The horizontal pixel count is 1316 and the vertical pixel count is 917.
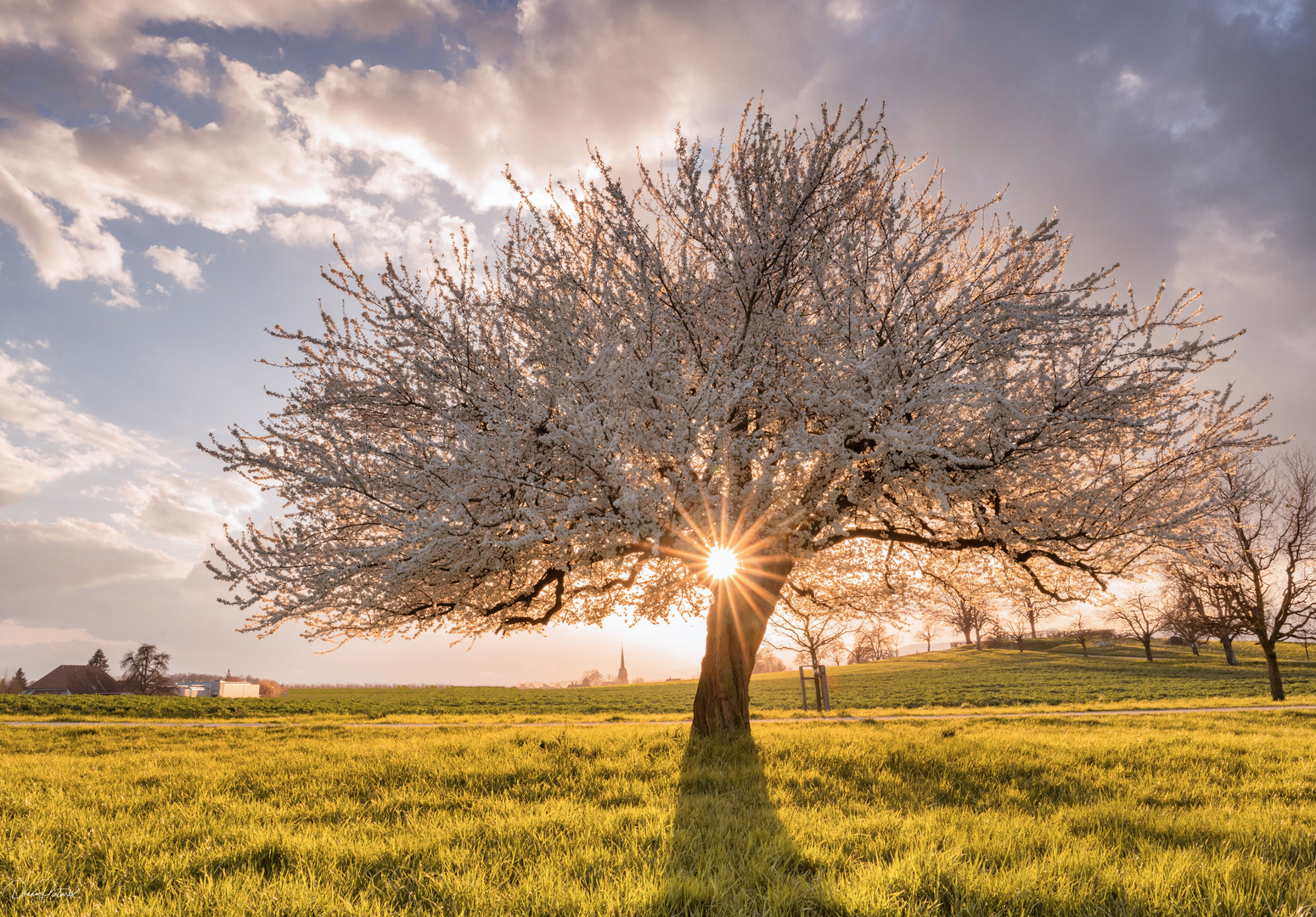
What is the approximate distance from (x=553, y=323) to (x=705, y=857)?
670cm

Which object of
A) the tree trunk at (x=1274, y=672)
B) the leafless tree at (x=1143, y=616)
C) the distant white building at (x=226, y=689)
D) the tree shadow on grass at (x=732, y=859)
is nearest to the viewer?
the tree shadow on grass at (x=732, y=859)

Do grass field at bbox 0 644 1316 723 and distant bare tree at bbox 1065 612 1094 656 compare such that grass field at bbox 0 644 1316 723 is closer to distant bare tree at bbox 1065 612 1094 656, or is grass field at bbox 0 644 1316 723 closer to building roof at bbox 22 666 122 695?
distant bare tree at bbox 1065 612 1094 656

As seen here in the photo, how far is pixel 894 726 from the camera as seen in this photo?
1365 cm

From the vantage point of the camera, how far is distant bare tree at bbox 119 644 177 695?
73000mm

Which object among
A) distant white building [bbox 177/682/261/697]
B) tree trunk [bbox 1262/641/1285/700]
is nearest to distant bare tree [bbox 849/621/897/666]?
tree trunk [bbox 1262/641/1285/700]

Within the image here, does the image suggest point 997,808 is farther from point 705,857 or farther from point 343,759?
point 343,759

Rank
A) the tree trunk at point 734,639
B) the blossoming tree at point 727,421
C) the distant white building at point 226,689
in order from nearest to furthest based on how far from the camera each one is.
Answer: the blossoming tree at point 727,421
the tree trunk at point 734,639
the distant white building at point 226,689

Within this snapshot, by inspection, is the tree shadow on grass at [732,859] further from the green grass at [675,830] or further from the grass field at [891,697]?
the grass field at [891,697]

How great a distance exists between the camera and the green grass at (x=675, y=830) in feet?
12.4

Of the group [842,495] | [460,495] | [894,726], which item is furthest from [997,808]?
[894,726]

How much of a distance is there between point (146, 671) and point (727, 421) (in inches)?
3724

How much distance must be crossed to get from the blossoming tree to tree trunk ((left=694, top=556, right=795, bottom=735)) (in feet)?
0.20

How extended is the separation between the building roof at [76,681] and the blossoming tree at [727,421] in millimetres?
106474

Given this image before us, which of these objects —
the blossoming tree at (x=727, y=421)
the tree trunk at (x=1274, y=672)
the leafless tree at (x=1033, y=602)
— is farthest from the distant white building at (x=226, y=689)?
the tree trunk at (x=1274, y=672)
